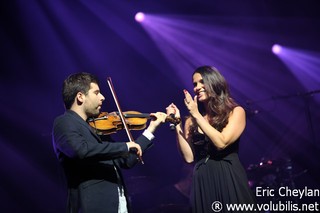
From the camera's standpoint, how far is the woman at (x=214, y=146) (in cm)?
300

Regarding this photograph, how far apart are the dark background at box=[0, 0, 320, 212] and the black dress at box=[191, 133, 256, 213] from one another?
3.06 meters

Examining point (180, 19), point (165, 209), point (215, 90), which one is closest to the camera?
point (215, 90)

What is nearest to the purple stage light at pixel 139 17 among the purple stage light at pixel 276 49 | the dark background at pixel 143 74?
the dark background at pixel 143 74

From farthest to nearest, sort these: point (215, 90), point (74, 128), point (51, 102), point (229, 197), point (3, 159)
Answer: point (51, 102), point (3, 159), point (215, 90), point (229, 197), point (74, 128)

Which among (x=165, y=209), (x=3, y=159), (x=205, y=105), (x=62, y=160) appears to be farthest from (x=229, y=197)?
(x=3, y=159)

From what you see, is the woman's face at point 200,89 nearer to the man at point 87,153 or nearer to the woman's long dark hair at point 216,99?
the woman's long dark hair at point 216,99

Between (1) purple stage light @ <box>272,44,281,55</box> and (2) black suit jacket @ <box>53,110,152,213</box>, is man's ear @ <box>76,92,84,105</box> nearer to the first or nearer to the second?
(2) black suit jacket @ <box>53,110,152,213</box>

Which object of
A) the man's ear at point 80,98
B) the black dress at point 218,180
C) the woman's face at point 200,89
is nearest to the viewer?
the man's ear at point 80,98

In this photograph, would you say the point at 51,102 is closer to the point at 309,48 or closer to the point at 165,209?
the point at 165,209

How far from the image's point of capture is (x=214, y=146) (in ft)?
10.4

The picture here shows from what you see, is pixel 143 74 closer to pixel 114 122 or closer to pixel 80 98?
pixel 114 122

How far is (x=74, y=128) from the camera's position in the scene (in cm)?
259

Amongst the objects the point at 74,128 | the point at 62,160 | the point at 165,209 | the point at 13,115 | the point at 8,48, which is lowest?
the point at 165,209

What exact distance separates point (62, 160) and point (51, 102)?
14.5ft
